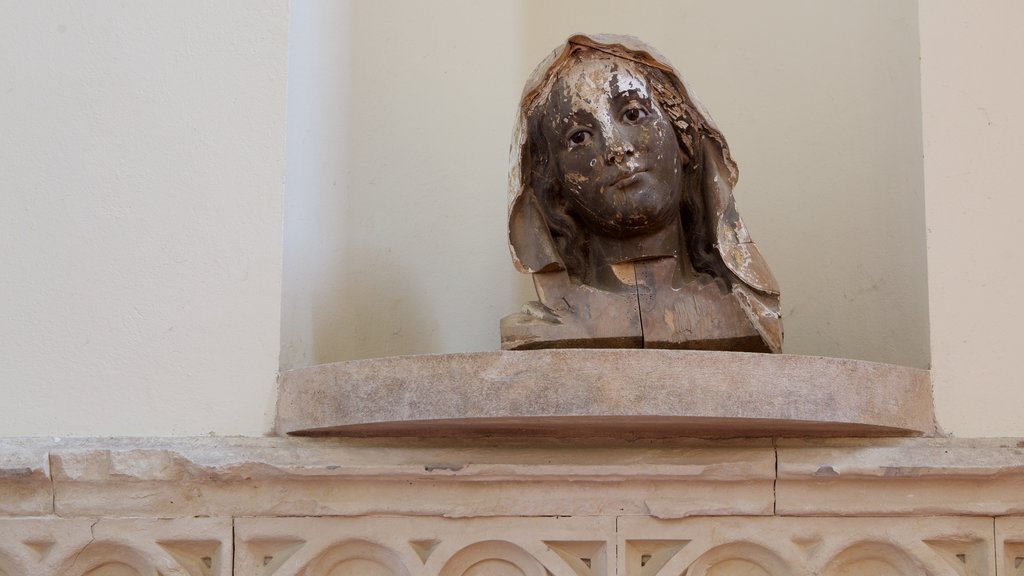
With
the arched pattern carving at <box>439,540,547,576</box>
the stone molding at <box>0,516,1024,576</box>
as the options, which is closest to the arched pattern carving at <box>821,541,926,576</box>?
the stone molding at <box>0,516,1024,576</box>

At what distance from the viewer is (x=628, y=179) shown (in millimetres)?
2592

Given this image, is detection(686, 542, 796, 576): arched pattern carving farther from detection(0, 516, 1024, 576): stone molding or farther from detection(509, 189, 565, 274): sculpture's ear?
detection(509, 189, 565, 274): sculpture's ear

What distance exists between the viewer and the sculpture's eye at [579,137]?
2.63 m

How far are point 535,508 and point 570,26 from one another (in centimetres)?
132

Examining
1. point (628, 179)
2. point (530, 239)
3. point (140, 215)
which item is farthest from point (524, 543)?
point (140, 215)

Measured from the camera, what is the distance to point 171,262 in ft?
8.81

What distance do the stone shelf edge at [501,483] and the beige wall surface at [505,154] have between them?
348 millimetres

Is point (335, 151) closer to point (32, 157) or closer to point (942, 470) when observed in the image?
point (32, 157)

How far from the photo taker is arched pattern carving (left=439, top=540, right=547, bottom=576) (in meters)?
2.57

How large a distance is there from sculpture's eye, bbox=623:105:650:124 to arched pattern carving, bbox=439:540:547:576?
2.56 feet

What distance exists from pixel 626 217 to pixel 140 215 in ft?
2.94

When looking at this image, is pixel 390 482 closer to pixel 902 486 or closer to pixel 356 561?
pixel 356 561

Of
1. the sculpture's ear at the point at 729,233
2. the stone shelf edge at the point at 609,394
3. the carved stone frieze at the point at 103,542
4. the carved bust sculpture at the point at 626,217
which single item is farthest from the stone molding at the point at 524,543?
the sculpture's ear at the point at 729,233

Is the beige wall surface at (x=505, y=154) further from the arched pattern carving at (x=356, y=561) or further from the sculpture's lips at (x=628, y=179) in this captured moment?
the sculpture's lips at (x=628, y=179)
